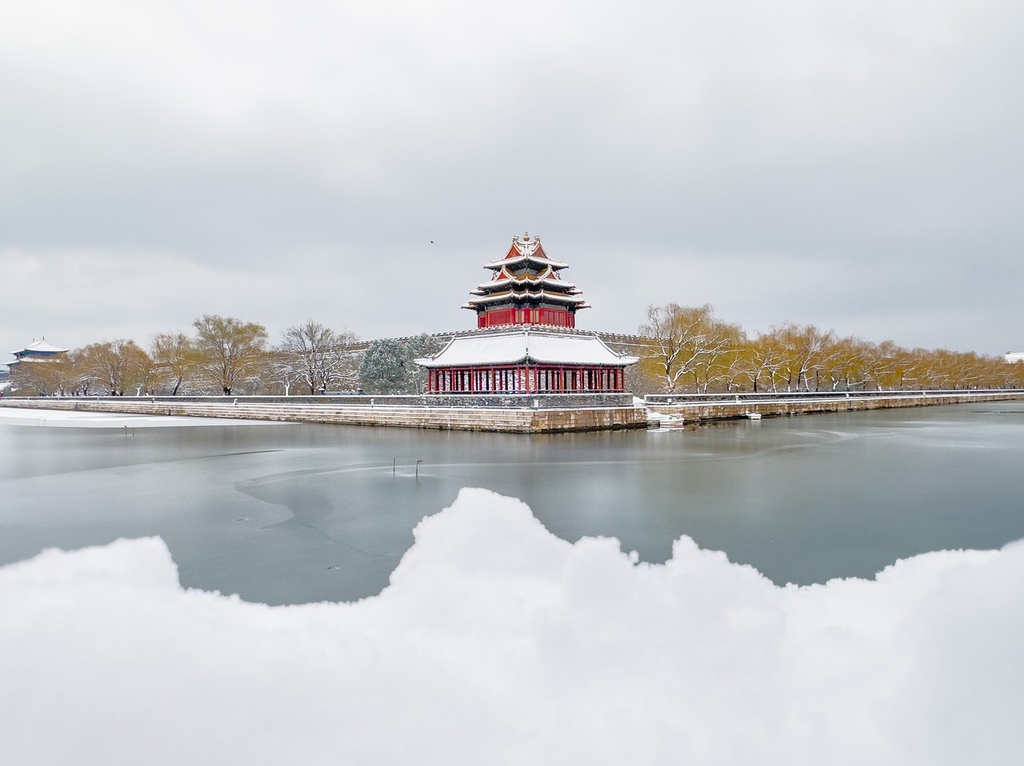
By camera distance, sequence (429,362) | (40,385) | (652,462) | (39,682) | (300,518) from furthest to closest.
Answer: (40,385) < (429,362) < (652,462) < (300,518) < (39,682)

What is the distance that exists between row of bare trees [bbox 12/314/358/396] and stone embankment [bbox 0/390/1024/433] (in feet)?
20.3

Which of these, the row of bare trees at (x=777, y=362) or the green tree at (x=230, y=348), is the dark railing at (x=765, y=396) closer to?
the row of bare trees at (x=777, y=362)

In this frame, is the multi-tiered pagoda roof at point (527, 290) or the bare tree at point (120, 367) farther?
the bare tree at point (120, 367)

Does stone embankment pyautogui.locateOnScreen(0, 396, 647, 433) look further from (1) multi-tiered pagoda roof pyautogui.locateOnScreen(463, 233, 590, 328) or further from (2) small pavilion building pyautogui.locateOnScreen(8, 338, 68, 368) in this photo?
(2) small pavilion building pyautogui.locateOnScreen(8, 338, 68, 368)

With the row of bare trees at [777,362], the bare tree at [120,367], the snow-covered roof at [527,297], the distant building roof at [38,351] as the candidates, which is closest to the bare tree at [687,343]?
the row of bare trees at [777,362]

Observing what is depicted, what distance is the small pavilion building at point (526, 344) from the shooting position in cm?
3591

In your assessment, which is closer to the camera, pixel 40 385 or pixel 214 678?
pixel 214 678

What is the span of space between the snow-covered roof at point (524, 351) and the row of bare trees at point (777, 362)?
7.80 metres

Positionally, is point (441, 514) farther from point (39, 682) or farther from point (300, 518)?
point (39, 682)

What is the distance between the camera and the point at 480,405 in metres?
32.1

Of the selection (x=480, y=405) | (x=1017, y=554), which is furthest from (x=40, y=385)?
(x=1017, y=554)

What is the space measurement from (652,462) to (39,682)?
16.6 metres

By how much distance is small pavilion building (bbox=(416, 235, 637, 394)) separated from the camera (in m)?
35.9

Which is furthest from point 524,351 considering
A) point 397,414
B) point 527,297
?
Answer: point 397,414
